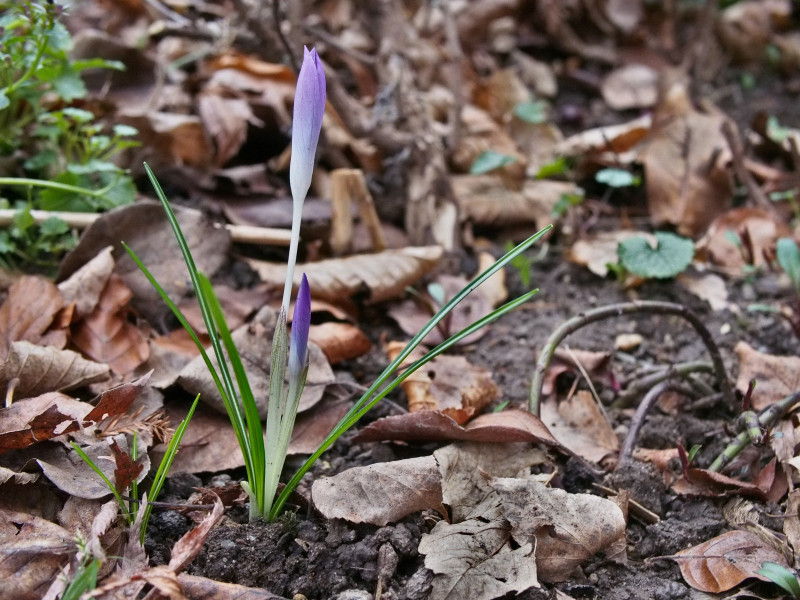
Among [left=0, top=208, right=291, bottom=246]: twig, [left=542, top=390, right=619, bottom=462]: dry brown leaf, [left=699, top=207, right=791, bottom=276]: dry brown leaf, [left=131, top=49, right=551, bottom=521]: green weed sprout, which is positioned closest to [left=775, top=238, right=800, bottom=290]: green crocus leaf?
[left=699, top=207, right=791, bottom=276]: dry brown leaf

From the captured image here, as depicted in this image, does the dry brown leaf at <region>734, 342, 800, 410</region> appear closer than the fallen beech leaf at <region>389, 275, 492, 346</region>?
Yes

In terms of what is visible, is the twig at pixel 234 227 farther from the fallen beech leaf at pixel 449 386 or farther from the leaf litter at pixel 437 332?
the fallen beech leaf at pixel 449 386

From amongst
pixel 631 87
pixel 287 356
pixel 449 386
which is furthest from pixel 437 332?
pixel 631 87

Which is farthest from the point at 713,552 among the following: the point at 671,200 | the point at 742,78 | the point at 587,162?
the point at 742,78

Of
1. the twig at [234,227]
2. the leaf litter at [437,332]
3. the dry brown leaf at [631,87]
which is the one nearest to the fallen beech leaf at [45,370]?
the leaf litter at [437,332]

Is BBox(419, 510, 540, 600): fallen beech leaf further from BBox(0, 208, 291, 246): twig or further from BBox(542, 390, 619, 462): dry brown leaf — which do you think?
BBox(0, 208, 291, 246): twig

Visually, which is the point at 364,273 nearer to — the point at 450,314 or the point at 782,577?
the point at 450,314
